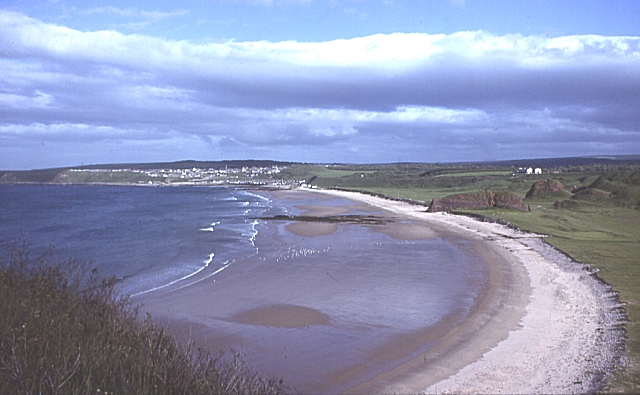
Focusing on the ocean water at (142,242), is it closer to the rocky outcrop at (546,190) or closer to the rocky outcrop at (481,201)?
the rocky outcrop at (481,201)

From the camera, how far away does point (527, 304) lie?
14555mm

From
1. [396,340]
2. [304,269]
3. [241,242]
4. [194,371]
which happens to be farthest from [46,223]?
[194,371]

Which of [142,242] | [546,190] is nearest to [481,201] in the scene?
[546,190]

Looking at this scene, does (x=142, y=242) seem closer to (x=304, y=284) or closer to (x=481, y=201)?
(x=304, y=284)

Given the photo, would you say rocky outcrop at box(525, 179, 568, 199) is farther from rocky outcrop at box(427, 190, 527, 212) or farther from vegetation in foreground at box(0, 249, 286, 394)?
vegetation in foreground at box(0, 249, 286, 394)

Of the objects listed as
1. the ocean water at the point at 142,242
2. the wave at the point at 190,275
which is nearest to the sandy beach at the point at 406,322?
the wave at the point at 190,275

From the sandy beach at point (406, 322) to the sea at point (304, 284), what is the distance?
0.06 metres

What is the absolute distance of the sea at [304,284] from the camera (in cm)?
1139

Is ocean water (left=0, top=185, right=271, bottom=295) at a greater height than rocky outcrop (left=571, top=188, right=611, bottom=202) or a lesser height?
lesser

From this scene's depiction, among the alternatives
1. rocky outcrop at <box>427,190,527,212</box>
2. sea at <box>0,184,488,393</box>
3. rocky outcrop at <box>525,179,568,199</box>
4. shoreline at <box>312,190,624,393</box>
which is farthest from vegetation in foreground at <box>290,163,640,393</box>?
sea at <box>0,184,488,393</box>

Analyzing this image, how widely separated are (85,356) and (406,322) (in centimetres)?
915

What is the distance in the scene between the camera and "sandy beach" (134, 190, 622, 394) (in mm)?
9648

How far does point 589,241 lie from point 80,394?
2539 centimetres

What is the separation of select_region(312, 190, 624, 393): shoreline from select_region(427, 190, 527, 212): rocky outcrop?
26.8 metres
